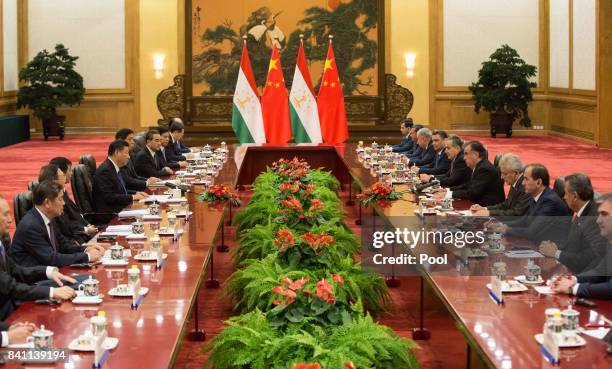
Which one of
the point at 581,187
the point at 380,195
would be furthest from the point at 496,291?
the point at 380,195

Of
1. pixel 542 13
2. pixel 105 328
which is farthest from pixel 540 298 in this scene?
pixel 542 13

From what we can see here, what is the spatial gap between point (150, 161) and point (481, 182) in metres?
3.75

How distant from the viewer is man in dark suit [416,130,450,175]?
10.9 m

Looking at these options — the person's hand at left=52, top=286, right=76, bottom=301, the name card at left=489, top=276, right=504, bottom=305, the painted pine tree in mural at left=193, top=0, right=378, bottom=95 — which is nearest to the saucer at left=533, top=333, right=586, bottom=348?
the name card at left=489, top=276, right=504, bottom=305

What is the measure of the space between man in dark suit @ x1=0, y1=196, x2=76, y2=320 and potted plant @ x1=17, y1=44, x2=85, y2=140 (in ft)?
48.9

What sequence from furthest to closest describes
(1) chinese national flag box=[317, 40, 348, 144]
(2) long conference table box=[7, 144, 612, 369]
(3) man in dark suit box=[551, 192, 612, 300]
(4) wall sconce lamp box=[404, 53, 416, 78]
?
(4) wall sconce lamp box=[404, 53, 416, 78], (1) chinese national flag box=[317, 40, 348, 144], (3) man in dark suit box=[551, 192, 612, 300], (2) long conference table box=[7, 144, 612, 369]

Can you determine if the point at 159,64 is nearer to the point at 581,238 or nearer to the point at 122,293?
the point at 581,238

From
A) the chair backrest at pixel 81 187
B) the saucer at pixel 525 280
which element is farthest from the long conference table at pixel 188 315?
the chair backrest at pixel 81 187

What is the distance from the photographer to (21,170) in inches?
603

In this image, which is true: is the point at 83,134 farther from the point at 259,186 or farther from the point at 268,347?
the point at 268,347

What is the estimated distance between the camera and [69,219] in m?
7.47

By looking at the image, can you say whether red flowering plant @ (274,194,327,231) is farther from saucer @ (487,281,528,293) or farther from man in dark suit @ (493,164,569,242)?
saucer @ (487,281,528,293)

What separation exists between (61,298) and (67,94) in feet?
51.8

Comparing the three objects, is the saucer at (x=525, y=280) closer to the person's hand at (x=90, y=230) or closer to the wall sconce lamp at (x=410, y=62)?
the person's hand at (x=90, y=230)
